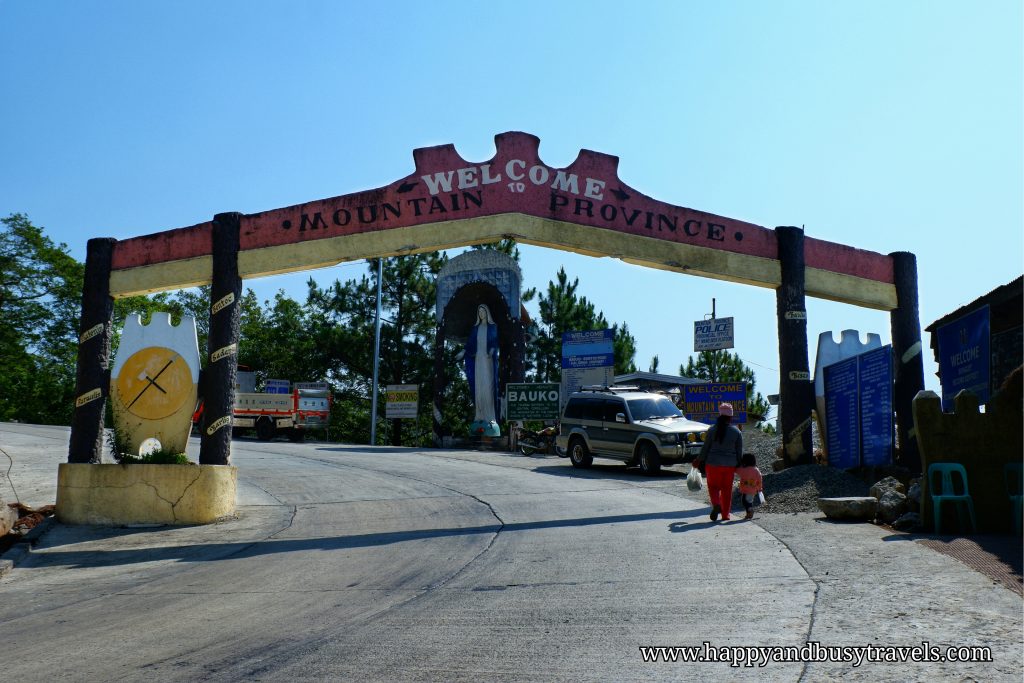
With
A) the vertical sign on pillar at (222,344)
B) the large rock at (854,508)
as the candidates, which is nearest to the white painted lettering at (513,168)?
the vertical sign on pillar at (222,344)

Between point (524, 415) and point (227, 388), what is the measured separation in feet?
57.9

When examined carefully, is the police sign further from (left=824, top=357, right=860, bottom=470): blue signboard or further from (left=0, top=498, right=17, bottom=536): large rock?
(left=0, top=498, right=17, bottom=536): large rock

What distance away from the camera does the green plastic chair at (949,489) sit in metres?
9.82

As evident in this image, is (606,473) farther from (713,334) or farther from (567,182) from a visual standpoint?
(713,334)

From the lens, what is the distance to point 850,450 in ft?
47.9

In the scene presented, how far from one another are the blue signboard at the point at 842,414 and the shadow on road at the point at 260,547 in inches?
199

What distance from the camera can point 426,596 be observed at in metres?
7.18

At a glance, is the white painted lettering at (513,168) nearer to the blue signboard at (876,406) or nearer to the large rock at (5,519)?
the blue signboard at (876,406)

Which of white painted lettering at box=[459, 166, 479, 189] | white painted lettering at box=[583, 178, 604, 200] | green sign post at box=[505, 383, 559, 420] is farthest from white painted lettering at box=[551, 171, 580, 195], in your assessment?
green sign post at box=[505, 383, 559, 420]

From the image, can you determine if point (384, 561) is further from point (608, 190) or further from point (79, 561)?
point (608, 190)

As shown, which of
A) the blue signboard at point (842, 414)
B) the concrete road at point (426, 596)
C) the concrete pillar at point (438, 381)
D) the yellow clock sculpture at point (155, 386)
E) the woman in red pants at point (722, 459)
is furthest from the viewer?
the concrete pillar at point (438, 381)

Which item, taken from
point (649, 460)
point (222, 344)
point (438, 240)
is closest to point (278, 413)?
point (649, 460)

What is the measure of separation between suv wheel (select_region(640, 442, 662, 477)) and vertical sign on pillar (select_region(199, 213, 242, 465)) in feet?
31.3

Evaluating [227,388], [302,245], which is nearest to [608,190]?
[302,245]
